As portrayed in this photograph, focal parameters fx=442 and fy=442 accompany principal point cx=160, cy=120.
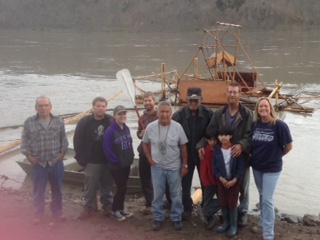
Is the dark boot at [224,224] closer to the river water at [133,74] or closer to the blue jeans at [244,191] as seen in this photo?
the blue jeans at [244,191]

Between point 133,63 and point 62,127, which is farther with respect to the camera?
point 133,63

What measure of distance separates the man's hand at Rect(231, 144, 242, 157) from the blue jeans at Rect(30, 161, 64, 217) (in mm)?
2114

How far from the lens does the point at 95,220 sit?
18.3ft

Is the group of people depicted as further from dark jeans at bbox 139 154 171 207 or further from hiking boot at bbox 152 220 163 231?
dark jeans at bbox 139 154 171 207

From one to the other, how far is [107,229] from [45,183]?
95 centimetres

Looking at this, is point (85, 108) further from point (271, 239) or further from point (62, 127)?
point (271, 239)

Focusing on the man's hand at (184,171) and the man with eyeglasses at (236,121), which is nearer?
the man with eyeglasses at (236,121)

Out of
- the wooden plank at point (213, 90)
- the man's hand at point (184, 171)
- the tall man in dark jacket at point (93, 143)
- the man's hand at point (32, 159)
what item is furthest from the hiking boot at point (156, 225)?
the wooden plank at point (213, 90)

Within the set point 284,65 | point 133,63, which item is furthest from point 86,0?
Answer: point 284,65

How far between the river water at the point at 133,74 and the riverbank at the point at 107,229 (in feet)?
7.05

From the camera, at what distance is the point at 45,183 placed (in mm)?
5434

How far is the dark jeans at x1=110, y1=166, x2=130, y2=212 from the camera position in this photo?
536 centimetres

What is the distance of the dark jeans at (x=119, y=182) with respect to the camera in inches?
211

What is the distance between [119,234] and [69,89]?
1717 centimetres
